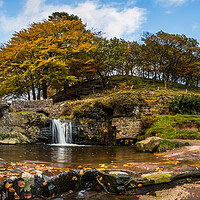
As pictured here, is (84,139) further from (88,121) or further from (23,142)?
(23,142)

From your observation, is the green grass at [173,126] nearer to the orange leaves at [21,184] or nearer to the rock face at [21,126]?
the rock face at [21,126]

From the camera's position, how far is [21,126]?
12.4m

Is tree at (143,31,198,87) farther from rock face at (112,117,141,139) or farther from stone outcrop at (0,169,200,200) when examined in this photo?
stone outcrop at (0,169,200,200)

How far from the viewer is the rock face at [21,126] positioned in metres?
11.8

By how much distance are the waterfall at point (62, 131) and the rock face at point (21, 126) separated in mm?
752

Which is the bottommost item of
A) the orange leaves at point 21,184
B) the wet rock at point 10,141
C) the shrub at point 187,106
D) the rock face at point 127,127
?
the wet rock at point 10,141

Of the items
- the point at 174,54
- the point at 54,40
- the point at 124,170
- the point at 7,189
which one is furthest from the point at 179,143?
the point at 174,54

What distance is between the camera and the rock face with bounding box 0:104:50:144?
11.8 metres

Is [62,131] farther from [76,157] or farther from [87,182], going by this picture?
[87,182]

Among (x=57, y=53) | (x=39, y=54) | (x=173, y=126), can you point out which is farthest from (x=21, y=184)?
(x=57, y=53)

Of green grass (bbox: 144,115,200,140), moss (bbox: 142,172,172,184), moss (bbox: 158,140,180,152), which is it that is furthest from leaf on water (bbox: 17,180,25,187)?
green grass (bbox: 144,115,200,140)

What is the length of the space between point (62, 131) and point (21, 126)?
273 cm

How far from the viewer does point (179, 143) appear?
7.38m

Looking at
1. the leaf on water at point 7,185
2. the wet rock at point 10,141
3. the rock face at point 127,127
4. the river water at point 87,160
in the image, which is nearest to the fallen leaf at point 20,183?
the leaf on water at point 7,185
